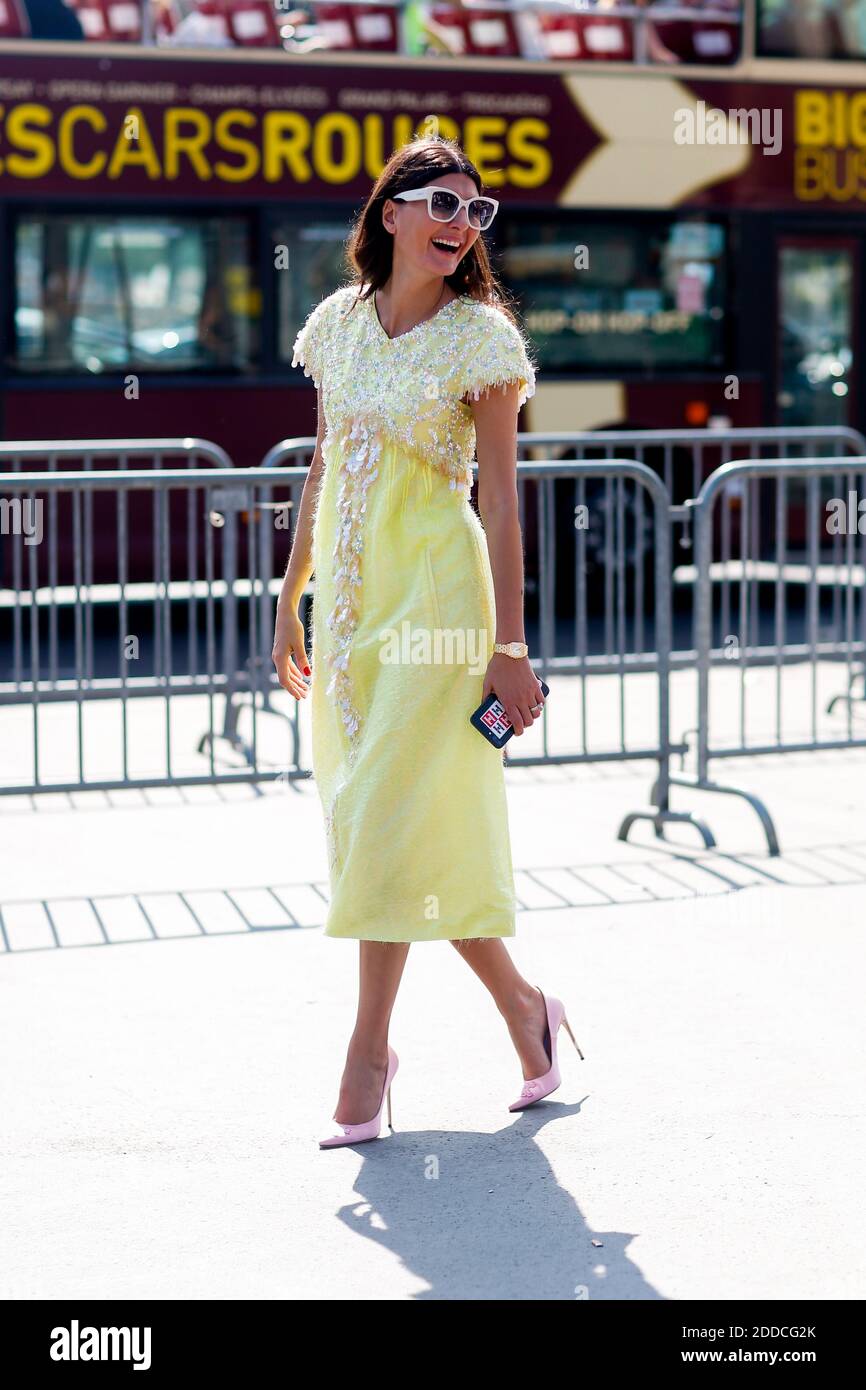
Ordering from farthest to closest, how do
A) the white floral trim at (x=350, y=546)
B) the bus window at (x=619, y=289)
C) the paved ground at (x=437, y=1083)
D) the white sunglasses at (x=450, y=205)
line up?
the bus window at (x=619, y=289) → the white floral trim at (x=350, y=546) → the white sunglasses at (x=450, y=205) → the paved ground at (x=437, y=1083)

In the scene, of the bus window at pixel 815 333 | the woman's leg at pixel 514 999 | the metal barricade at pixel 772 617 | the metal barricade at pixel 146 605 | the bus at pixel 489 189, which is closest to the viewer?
the woman's leg at pixel 514 999

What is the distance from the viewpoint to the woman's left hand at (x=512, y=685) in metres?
4.13

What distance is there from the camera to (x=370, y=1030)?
13.9 ft

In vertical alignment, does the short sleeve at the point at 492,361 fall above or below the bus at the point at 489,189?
below

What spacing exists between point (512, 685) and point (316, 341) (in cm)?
84

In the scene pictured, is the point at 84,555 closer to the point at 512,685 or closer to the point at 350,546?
the point at 350,546

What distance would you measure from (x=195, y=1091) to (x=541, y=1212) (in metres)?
1.01

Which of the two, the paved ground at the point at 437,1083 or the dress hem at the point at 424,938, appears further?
the dress hem at the point at 424,938

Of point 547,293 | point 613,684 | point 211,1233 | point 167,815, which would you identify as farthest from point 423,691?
point 547,293

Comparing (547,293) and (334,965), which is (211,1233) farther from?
(547,293)

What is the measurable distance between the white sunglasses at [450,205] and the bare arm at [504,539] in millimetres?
326

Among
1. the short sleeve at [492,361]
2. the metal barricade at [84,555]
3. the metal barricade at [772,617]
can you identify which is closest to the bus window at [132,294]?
the metal barricade at [84,555]

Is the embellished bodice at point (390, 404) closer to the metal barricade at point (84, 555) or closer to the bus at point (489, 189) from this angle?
the metal barricade at point (84, 555)

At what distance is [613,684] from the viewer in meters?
11.0
